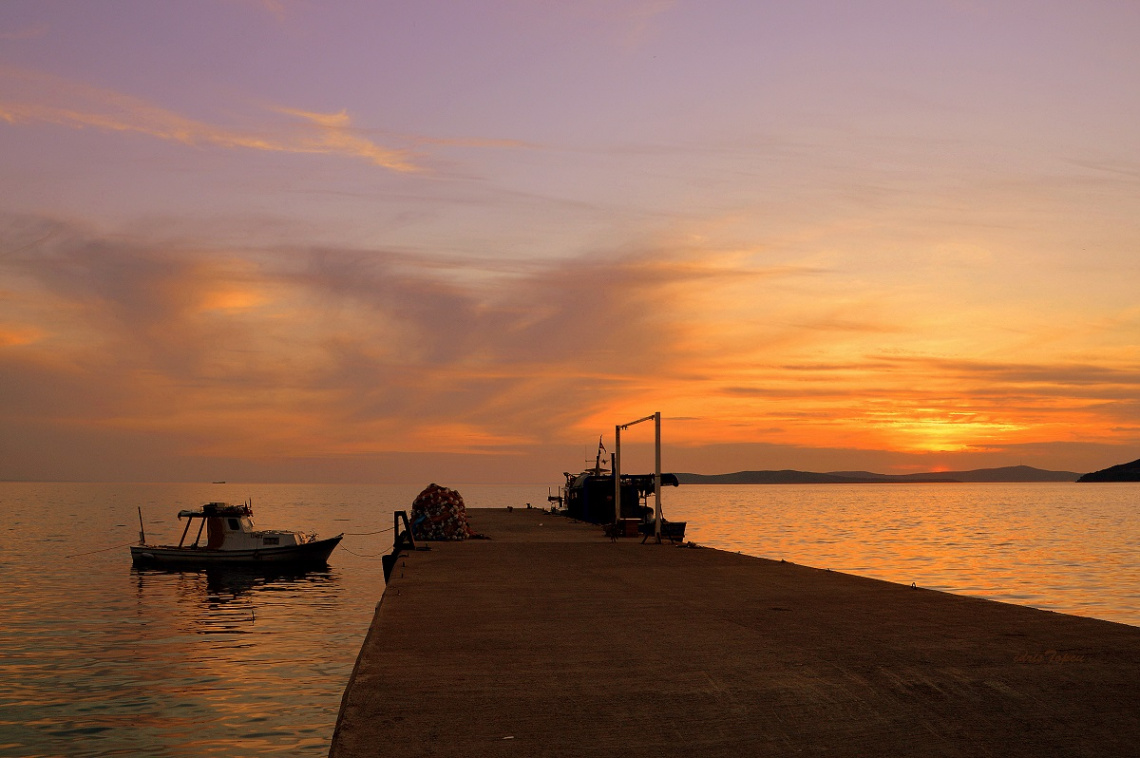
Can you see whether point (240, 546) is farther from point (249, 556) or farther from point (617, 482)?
point (617, 482)

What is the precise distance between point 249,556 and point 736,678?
4798 cm

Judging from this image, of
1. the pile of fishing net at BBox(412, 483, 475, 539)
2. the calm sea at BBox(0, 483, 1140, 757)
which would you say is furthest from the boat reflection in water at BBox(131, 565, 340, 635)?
the pile of fishing net at BBox(412, 483, 475, 539)

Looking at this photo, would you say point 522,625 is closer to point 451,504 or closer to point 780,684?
point 780,684

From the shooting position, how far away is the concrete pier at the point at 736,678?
10242 mm

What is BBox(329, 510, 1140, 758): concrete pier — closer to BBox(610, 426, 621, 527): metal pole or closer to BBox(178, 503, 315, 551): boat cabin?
BBox(610, 426, 621, 527): metal pole

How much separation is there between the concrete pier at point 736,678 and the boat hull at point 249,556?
122 feet

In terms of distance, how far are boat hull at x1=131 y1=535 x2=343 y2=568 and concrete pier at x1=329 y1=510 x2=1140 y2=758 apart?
37118 millimetres

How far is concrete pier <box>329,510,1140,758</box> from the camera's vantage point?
10242 millimetres

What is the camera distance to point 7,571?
60.6m

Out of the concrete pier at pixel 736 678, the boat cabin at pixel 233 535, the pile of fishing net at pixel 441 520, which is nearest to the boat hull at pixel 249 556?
the boat cabin at pixel 233 535

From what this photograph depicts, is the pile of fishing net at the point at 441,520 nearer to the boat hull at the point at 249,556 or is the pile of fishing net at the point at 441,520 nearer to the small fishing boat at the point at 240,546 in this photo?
the boat hull at the point at 249,556

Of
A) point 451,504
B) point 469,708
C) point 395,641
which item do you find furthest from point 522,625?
point 451,504

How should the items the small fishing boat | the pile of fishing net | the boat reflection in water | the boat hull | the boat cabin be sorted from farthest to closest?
1. the boat cabin
2. the small fishing boat
3. the boat hull
4. the pile of fishing net
5. the boat reflection in water

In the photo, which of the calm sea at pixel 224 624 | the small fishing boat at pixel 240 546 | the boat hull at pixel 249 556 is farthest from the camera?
the small fishing boat at pixel 240 546
